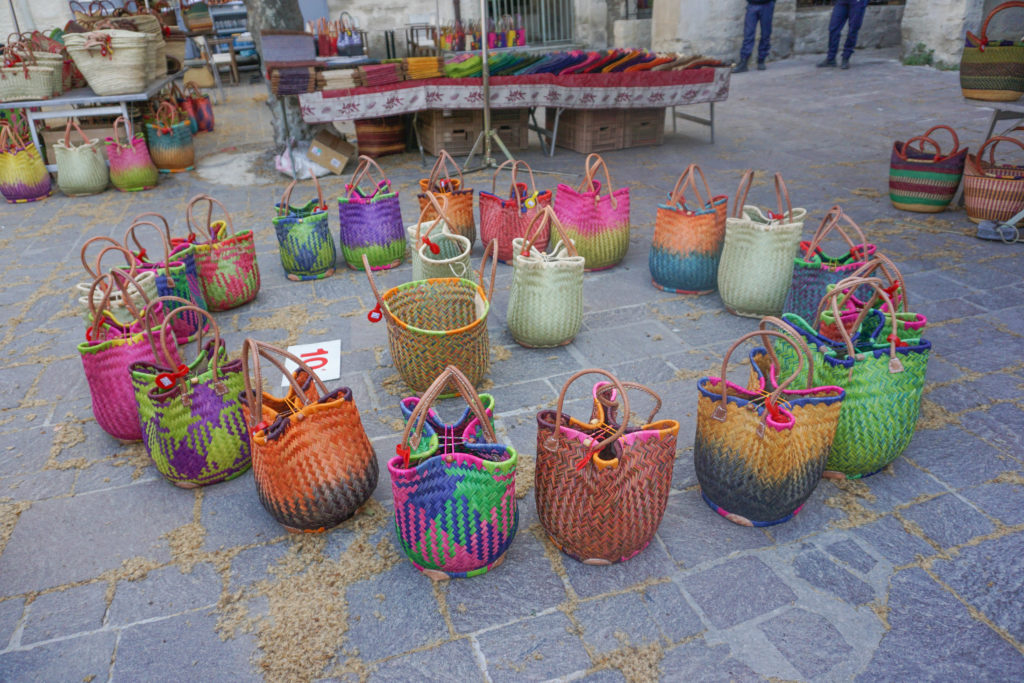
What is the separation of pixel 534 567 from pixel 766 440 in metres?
0.85

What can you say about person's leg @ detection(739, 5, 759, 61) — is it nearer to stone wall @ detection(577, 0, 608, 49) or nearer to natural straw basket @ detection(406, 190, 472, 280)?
stone wall @ detection(577, 0, 608, 49)

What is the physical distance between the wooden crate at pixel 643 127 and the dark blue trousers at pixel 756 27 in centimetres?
459

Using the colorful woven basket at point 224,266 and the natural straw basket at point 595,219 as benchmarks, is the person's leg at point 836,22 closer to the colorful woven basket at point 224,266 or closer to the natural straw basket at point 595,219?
the natural straw basket at point 595,219

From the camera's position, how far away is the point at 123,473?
9.04 ft

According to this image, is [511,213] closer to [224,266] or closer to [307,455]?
[224,266]

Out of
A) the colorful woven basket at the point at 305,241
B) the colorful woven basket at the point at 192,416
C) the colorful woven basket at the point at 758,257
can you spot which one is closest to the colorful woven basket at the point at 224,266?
the colorful woven basket at the point at 305,241

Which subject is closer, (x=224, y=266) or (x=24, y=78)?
(x=224, y=266)

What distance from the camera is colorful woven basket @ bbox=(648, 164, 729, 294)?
12.9 feet

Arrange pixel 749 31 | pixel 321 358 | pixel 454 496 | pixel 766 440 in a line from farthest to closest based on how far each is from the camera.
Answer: pixel 749 31, pixel 321 358, pixel 766 440, pixel 454 496

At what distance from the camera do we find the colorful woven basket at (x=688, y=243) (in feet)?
12.9

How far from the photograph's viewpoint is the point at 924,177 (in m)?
5.16

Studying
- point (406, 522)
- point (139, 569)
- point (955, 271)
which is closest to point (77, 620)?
point (139, 569)

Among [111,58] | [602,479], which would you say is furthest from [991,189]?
[111,58]

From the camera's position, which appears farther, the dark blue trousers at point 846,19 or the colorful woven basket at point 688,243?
the dark blue trousers at point 846,19
